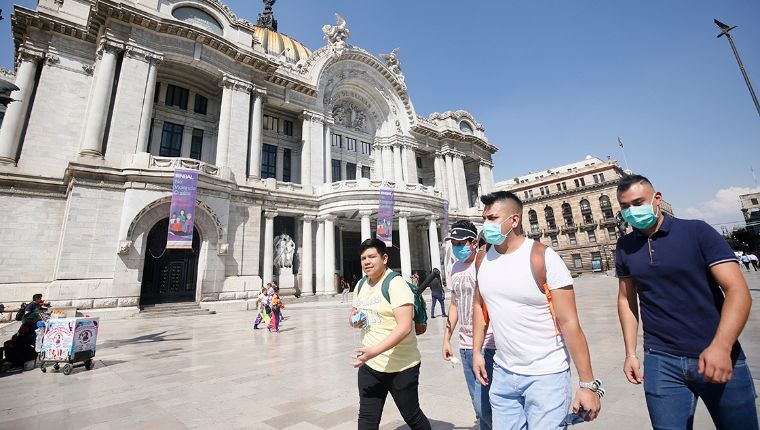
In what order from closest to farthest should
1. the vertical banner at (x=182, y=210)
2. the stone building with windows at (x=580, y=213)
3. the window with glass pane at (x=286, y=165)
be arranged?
1. the vertical banner at (x=182, y=210)
2. the window with glass pane at (x=286, y=165)
3. the stone building with windows at (x=580, y=213)

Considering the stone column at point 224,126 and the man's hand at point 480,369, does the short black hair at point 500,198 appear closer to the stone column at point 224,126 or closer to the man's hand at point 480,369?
the man's hand at point 480,369

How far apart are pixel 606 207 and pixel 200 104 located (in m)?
57.0

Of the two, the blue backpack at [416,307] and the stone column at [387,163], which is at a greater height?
the stone column at [387,163]

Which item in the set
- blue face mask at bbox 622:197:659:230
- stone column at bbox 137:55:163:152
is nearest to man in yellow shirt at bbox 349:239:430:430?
blue face mask at bbox 622:197:659:230

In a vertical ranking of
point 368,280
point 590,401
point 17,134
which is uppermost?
point 17,134

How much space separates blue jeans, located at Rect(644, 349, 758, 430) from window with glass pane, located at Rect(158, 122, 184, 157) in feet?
83.8

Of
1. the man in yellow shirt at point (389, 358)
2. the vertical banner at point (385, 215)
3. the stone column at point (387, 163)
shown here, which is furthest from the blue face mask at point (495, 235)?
the stone column at point (387, 163)

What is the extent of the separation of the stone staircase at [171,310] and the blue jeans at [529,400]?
17604mm

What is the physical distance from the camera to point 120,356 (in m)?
7.87

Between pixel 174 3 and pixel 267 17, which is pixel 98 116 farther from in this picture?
pixel 267 17

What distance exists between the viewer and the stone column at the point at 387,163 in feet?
103

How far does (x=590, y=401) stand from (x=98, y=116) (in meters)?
23.4

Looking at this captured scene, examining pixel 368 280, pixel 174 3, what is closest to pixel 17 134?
pixel 174 3

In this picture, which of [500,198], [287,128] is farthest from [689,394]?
[287,128]
